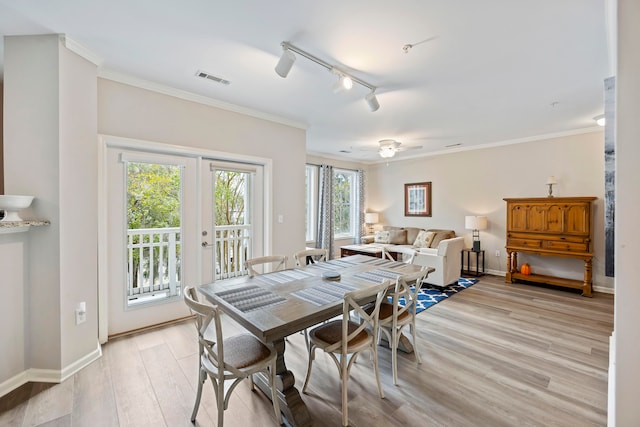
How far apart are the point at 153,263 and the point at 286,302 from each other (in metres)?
2.04

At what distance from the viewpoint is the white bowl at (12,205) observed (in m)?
1.92

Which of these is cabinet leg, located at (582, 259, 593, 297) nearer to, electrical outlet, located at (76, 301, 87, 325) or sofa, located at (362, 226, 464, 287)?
sofa, located at (362, 226, 464, 287)

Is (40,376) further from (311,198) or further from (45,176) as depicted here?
(311,198)

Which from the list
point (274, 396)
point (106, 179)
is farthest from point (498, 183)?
point (106, 179)

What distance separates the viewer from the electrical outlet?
7.64 ft

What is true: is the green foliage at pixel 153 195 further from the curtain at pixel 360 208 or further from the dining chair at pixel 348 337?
the curtain at pixel 360 208

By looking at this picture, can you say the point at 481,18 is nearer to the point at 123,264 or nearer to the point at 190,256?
the point at 190,256

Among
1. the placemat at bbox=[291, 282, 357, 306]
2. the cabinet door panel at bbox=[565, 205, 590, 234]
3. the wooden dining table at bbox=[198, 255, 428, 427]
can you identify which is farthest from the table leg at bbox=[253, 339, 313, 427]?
the cabinet door panel at bbox=[565, 205, 590, 234]

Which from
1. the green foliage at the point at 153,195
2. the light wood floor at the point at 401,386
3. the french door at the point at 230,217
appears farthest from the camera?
the french door at the point at 230,217

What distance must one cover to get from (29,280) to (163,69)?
2084 mm

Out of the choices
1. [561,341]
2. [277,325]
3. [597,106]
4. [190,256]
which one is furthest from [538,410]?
[597,106]

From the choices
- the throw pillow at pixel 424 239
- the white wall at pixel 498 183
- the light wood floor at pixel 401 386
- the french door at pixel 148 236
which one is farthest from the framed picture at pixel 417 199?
the french door at pixel 148 236

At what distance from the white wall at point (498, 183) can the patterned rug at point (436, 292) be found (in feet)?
3.60

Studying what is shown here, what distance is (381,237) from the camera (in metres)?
6.82
